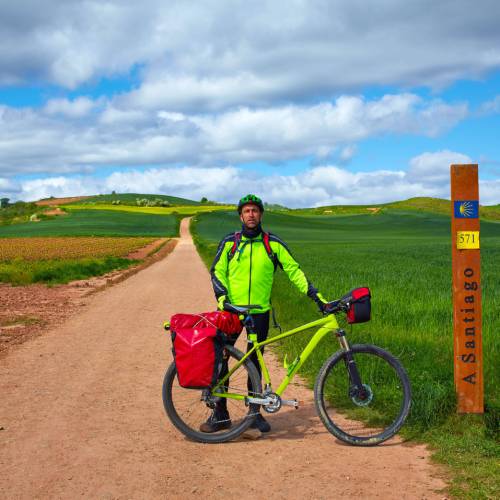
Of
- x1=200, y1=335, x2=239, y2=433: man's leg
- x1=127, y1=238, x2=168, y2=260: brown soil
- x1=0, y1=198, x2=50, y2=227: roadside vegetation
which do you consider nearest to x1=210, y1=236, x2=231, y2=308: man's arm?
x1=200, y1=335, x2=239, y2=433: man's leg

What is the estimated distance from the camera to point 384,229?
10100 cm

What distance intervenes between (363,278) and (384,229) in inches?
3328

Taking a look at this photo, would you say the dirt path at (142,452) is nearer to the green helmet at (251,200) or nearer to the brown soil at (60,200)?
the green helmet at (251,200)

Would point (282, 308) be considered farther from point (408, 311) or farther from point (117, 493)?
point (117, 493)

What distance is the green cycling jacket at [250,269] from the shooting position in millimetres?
6055

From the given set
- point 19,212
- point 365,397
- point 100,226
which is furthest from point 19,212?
point 365,397

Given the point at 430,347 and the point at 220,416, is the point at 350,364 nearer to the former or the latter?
the point at 220,416

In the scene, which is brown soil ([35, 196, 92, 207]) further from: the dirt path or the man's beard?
the man's beard

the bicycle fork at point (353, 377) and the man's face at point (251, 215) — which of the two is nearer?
the bicycle fork at point (353, 377)

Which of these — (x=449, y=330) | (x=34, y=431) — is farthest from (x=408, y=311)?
(x=34, y=431)

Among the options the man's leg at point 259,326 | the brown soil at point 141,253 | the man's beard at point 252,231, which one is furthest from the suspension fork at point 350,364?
the brown soil at point 141,253

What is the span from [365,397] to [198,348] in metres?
1.69

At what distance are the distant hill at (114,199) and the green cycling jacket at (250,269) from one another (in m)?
155

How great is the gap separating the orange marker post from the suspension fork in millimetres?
960
